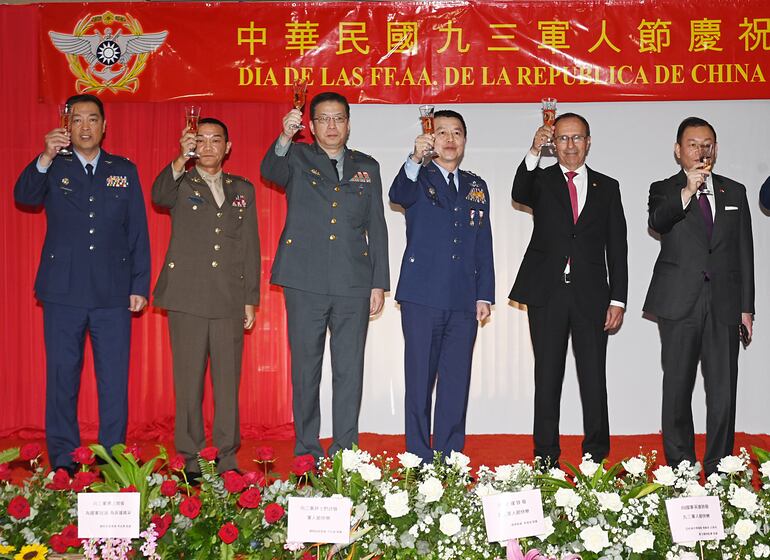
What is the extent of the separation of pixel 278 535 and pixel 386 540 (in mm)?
267

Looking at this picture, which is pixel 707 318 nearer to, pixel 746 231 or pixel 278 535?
pixel 746 231

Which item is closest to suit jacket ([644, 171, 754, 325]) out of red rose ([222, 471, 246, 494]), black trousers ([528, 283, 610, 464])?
black trousers ([528, 283, 610, 464])

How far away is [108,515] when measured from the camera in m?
1.95

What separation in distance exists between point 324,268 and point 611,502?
1.88 meters

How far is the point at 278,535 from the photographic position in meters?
1.97

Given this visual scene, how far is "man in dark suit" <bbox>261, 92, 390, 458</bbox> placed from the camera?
3545 millimetres

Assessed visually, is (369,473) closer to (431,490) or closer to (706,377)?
(431,490)

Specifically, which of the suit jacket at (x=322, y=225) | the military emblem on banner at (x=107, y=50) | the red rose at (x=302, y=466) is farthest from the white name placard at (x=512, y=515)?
the military emblem on banner at (x=107, y=50)

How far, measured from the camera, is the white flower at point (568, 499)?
1991 mm

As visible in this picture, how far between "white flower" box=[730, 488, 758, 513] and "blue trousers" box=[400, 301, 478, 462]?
1.72m

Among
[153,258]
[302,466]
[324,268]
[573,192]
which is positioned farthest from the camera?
[153,258]

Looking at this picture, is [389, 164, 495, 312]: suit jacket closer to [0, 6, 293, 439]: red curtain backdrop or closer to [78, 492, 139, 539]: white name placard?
[0, 6, 293, 439]: red curtain backdrop

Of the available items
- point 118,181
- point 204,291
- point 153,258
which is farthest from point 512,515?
point 153,258

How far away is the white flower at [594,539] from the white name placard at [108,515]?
1.08 m
